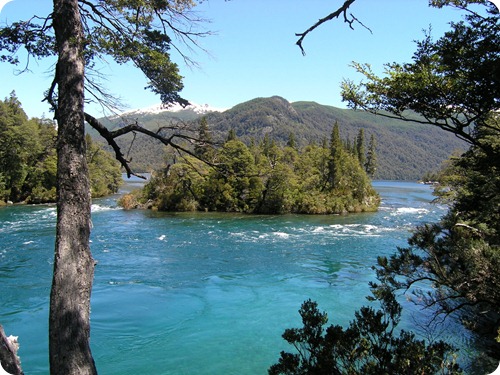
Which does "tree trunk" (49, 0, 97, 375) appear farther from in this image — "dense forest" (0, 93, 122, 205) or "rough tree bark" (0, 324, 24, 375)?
"dense forest" (0, 93, 122, 205)

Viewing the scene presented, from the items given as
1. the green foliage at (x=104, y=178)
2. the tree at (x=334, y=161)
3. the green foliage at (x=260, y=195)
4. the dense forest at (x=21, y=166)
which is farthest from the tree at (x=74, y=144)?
the green foliage at (x=104, y=178)

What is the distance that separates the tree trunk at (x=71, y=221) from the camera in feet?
11.5

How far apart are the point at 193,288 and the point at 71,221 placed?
35.9 feet

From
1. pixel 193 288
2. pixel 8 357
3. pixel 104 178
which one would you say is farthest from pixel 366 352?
pixel 104 178

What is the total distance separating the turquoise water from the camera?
9.27 meters

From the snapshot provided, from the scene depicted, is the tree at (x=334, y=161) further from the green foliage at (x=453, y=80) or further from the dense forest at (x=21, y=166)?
the green foliage at (x=453, y=80)

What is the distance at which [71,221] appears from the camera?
373cm

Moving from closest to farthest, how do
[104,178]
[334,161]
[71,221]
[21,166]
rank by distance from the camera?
[71,221] < [21,166] < [334,161] < [104,178]

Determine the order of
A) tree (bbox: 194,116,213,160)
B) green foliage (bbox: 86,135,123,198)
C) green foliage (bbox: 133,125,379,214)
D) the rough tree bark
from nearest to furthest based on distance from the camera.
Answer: the rough tree bark → tree (bbox: 194,116,213,160) → green foliage (bbox: 133,125,379,214) → green foliage (bbox: 86,135,123,198)

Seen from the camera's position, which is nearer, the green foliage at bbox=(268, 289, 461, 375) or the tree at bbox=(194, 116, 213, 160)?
the green foliage at bbox=(268, 289, 461, 375)

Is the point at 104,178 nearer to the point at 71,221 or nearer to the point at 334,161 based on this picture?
the point at 334,161

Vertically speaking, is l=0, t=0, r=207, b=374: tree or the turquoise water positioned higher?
l=0, t=0, r=207, b=374: tree

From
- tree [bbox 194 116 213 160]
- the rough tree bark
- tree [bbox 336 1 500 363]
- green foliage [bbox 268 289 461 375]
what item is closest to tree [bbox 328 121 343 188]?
tree [bbox 336 1 500 363]

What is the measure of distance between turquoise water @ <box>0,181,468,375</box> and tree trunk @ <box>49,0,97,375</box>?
5.60 meters
